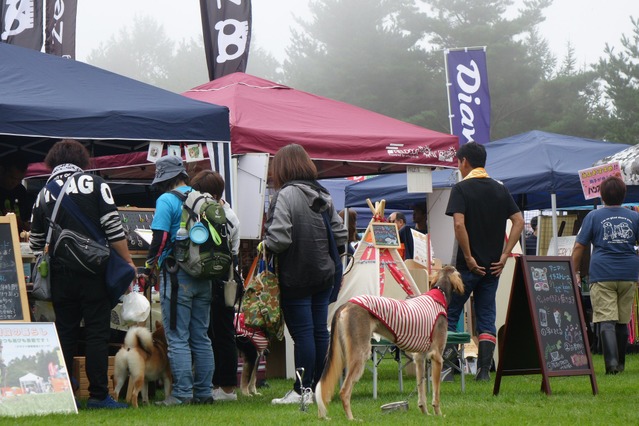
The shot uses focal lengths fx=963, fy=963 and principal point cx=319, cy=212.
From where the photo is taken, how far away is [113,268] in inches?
267

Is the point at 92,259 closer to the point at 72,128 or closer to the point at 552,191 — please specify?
the point at 72,128

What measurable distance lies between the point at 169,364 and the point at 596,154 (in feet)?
27.4

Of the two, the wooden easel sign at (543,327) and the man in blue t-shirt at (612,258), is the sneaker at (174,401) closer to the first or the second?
the wooden easel sign at (543,327)

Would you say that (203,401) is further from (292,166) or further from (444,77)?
(444,77)

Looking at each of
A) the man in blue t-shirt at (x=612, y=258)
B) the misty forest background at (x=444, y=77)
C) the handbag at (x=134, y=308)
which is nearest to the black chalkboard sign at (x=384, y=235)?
the man in blue t-shirt at (x=612, y=258)

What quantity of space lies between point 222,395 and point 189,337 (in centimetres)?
78

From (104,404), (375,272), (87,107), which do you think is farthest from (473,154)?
(104,404)

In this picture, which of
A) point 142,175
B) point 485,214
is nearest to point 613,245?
point 485,214

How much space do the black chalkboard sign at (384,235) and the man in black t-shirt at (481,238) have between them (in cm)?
133

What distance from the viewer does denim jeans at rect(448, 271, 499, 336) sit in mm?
8141

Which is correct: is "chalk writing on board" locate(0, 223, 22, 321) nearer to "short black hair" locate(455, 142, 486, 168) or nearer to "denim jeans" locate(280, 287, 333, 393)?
"denim jeans" locate(280, 287, 333, 393)

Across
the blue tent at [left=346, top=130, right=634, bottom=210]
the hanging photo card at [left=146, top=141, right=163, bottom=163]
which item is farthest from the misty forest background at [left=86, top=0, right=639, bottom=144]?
the hanging photo card at [left=146, top=141, right=163, bottom=163]

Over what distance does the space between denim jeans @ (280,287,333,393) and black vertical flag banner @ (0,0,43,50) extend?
917cm

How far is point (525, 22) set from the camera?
44.4 m
